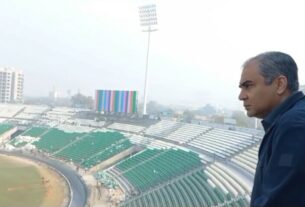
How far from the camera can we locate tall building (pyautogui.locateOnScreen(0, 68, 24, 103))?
328ft

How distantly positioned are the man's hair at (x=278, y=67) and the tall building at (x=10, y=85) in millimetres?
102773

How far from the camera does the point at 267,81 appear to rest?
1580mm

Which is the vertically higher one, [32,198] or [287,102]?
[287,102]

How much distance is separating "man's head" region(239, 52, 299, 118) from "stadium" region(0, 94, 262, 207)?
14.7 meters

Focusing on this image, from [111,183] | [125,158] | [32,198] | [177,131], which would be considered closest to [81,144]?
[125,158]

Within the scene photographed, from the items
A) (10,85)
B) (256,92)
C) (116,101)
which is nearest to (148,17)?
(116,101)

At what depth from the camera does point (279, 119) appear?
137 centimetres

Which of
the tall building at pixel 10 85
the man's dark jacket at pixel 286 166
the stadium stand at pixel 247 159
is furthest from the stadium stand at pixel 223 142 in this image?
the tall building at pixel 10 85

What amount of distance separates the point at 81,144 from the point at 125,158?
288 inches

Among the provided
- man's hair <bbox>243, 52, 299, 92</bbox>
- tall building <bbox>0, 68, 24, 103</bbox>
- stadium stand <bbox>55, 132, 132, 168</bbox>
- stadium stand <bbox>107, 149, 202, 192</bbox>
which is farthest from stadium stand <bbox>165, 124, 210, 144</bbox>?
tall building <bbox>0, 68, 24, 103</bbox>

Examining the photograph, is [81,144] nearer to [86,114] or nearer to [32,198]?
[86,114]

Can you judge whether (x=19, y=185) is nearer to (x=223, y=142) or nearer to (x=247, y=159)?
(x=223, y=142)

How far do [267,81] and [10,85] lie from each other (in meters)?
109

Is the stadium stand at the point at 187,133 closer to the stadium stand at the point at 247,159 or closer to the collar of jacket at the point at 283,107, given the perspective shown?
the stadium stand at the point at 247,159
